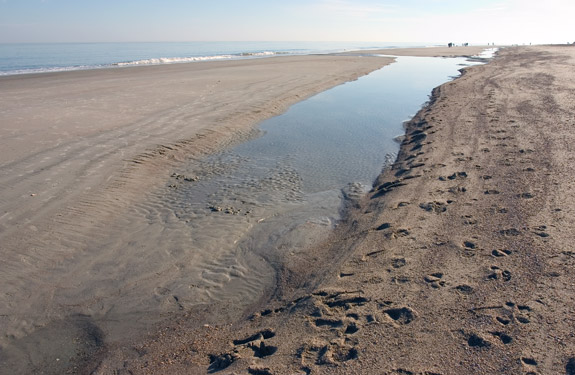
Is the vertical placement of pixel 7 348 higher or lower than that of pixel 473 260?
lower

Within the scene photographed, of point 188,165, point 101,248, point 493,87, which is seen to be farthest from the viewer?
point 493,87

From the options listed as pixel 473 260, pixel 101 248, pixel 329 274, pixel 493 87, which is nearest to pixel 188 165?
pixel 101 248

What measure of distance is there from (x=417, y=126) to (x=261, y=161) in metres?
5.72

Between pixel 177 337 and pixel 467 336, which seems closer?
pixel 467 336

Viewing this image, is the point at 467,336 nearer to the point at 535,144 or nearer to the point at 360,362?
the point at 360,362

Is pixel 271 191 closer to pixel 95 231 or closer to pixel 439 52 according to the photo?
pixel 95 231

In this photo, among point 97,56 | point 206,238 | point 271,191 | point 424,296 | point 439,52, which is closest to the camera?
point 424,296

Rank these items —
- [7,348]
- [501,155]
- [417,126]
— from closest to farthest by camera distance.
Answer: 1. [7,348]
2. [501,155]
3. [417,126]

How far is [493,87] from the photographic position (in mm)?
17766

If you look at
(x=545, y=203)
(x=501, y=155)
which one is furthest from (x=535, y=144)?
(x=545, y=203)

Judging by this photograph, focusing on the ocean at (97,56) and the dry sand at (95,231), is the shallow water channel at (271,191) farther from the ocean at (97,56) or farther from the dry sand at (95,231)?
the ocean at (97,56)

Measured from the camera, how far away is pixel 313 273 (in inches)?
205

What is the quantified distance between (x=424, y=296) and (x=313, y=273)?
4.96 feet

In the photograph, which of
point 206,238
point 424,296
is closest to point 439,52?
point 206,238
